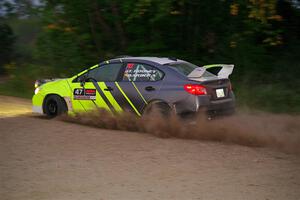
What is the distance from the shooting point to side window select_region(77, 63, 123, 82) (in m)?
11.0

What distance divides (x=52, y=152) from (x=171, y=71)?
118 inches

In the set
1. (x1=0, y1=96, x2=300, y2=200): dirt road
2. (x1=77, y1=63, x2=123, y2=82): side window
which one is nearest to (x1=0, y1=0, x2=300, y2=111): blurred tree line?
(x1=77, y1=63, x2=123, y2=82): side window

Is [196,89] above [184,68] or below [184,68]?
below

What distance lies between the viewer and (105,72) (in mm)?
11172

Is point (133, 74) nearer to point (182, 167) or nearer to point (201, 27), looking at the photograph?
point (182, 167)

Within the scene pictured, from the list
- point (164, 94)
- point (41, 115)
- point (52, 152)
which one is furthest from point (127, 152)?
point (41, 115)

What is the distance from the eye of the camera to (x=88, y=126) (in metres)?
11.0

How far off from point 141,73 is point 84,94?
55.1 inches

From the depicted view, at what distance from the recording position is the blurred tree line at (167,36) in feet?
58.7

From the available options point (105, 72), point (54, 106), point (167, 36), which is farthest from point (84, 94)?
point (167, 36)

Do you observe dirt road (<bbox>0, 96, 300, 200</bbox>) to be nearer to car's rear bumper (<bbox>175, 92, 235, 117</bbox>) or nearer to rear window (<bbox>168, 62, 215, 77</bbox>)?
car's rear bumper (<bbox>175, 92, 235, 117</bbox>)

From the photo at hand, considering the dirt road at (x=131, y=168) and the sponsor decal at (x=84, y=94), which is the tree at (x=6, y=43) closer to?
the sponsor decal at (x=84, y=94)

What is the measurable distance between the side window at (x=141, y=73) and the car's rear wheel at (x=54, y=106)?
5.46 feet

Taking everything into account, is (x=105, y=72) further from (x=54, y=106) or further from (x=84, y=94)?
(x=54, y=106)
